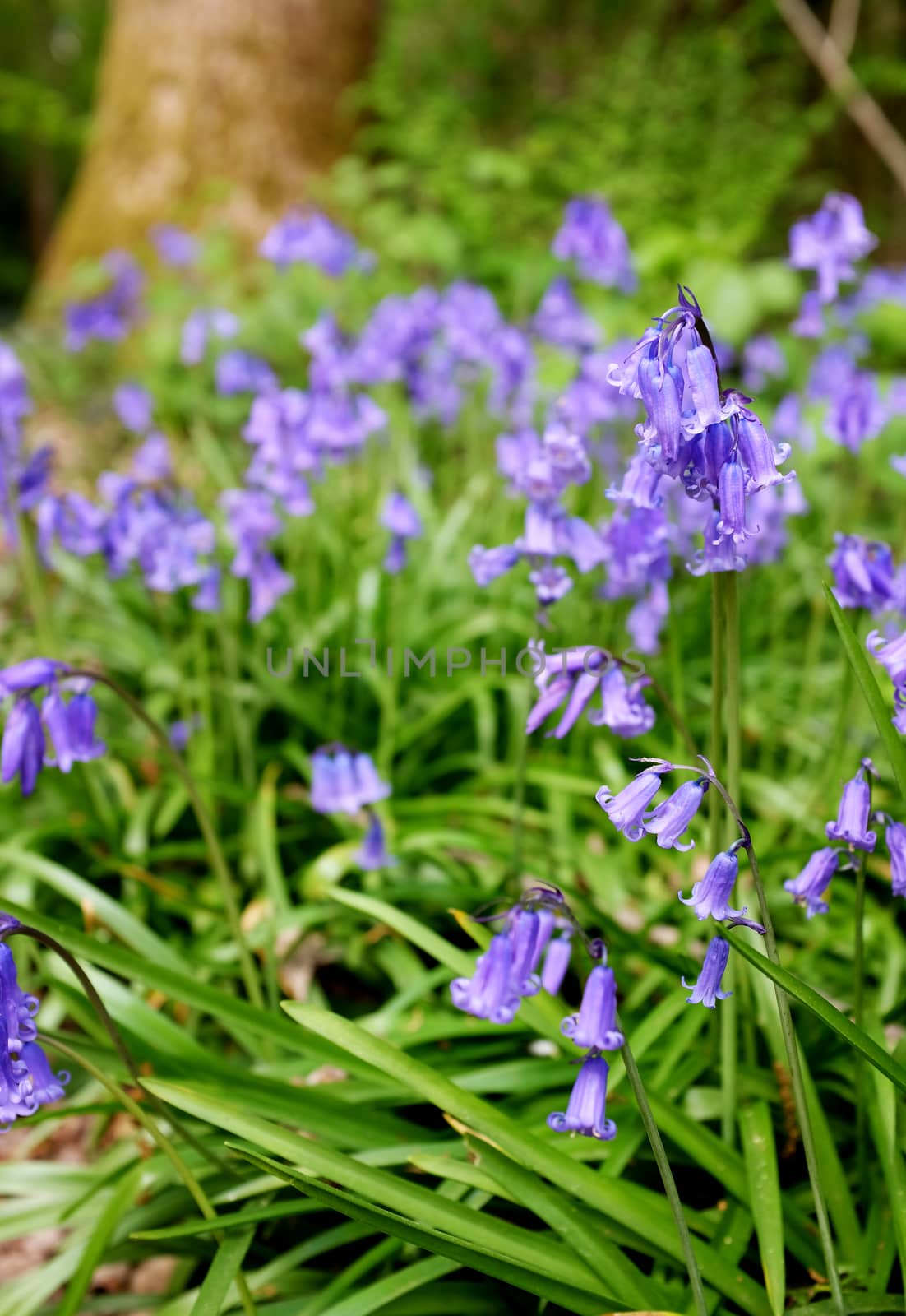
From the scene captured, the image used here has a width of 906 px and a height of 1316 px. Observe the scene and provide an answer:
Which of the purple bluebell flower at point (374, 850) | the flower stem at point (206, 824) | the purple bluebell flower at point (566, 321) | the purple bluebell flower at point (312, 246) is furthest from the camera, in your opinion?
the purple bluebell flower at point (312, 246)

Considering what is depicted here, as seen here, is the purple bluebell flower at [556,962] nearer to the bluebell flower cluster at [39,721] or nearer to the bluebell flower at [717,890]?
the bluebell flower at [717,890]

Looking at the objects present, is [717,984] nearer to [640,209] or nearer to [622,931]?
[622,931]

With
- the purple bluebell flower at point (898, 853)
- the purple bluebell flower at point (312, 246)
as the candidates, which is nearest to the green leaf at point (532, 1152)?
the purple bluebell flower at point (898, 853)

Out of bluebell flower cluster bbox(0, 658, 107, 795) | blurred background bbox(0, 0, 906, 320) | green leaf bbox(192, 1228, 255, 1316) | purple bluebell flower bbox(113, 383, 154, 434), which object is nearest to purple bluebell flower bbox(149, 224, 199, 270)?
blurred background bbox(0, 0, 906, 320)

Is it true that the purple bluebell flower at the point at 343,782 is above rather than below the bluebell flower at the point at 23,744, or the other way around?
below

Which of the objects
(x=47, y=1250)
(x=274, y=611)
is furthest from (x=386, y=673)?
(x=47, y=1250)

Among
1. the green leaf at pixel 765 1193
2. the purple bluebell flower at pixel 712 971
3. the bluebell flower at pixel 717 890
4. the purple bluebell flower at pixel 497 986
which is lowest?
the green leaf at pixel 765 1193

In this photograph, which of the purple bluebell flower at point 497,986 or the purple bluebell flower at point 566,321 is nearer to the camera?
the purple bluebell flower at point 497,986

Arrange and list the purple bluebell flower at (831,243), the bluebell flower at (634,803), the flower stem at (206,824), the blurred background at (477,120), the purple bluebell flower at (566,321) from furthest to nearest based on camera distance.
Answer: the blurred background at (477,120) < the purple bluebell flower at (566,321) < the purple bluebell flower at (831,243) < the flower stem at (206,824) < the bluebell flower at (634,803)
